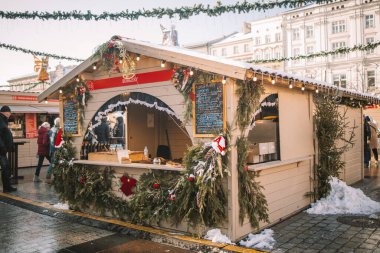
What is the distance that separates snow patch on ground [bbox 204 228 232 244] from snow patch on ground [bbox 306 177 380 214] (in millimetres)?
2576

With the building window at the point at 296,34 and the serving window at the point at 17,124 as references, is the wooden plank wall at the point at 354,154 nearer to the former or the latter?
the serving window at the point at 17,124

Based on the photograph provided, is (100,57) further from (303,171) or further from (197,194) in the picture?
(303,171)

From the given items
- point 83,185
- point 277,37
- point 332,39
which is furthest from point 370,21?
point 83,185

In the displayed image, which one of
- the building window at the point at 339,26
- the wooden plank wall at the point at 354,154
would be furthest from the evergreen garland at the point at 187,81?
the building window at the point at 339,26

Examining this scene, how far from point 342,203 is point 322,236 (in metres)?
2.07

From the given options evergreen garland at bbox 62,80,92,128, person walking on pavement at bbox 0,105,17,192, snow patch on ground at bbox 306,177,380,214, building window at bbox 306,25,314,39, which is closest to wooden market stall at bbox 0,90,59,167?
person walking on pavement at bbox 0,105,17,192

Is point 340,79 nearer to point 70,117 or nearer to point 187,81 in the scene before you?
point 70,117

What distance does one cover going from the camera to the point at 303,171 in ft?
22.9

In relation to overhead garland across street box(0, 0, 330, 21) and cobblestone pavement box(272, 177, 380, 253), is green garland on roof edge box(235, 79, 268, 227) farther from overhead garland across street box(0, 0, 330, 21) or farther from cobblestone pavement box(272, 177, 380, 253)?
overhead garland across street box(0, 0, 330, 21)

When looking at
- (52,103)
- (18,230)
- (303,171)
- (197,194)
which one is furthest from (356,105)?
(52,103)

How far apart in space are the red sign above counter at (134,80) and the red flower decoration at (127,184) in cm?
177

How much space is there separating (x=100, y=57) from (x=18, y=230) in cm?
348

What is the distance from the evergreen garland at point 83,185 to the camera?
21.1ft

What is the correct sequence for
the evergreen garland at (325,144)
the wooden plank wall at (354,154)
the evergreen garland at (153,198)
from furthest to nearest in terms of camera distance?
the wooden plank wall at (354,154), the evergreen garland at (325,144), the evergreen garland at (153,198)
